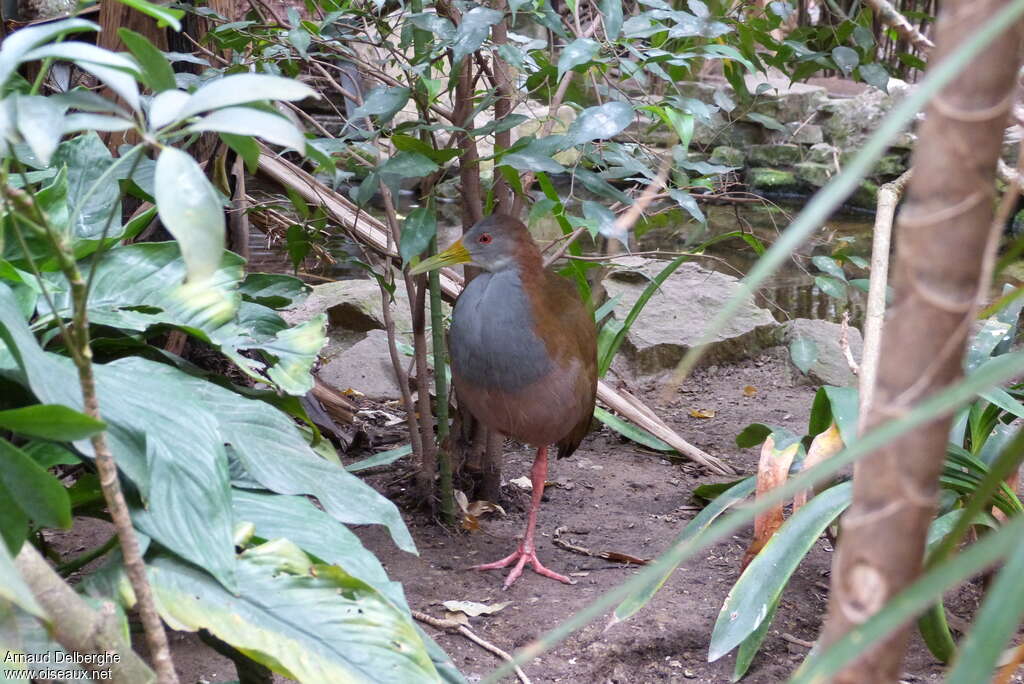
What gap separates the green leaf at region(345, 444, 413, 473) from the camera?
3.15 meters

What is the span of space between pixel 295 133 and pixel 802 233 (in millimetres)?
542

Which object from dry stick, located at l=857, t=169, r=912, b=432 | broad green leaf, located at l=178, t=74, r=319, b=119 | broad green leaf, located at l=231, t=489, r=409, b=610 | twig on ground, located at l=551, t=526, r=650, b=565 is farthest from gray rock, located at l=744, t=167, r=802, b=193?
broad green leaf, located at l=178, t=74, r=319, b=119

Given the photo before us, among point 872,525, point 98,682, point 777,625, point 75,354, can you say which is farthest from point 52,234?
point 777,625

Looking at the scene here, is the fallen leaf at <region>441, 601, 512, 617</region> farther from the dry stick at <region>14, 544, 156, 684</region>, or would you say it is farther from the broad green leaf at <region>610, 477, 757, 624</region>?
the dry stick at <region>14, 544, 156, 684</region>

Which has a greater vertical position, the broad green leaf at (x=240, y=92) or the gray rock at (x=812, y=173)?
the broad green leaf at (x=240, y=92)

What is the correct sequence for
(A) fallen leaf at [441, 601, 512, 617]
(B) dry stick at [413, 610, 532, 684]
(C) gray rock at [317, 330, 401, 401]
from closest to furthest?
(B) dry stick at [413, 610, 532, 684], (A) fallen leaf at [441, 601, 512, 617], (C) gray rock at [317, 330, 401, 401]

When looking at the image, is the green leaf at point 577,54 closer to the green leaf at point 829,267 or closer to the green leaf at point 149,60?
the green leaf at point 829,267

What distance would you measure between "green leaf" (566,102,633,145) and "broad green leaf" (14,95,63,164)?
1.36m

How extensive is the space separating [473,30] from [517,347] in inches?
43.5

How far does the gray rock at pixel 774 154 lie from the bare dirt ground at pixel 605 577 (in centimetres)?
814

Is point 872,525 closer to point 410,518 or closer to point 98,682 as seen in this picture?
point 98,682

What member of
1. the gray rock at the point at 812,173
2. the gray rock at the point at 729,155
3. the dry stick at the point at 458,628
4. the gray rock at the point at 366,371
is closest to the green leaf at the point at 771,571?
the dry stick at the point at 458,628

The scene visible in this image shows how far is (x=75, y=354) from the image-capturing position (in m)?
1.10

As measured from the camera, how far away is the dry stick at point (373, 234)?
336 cm
